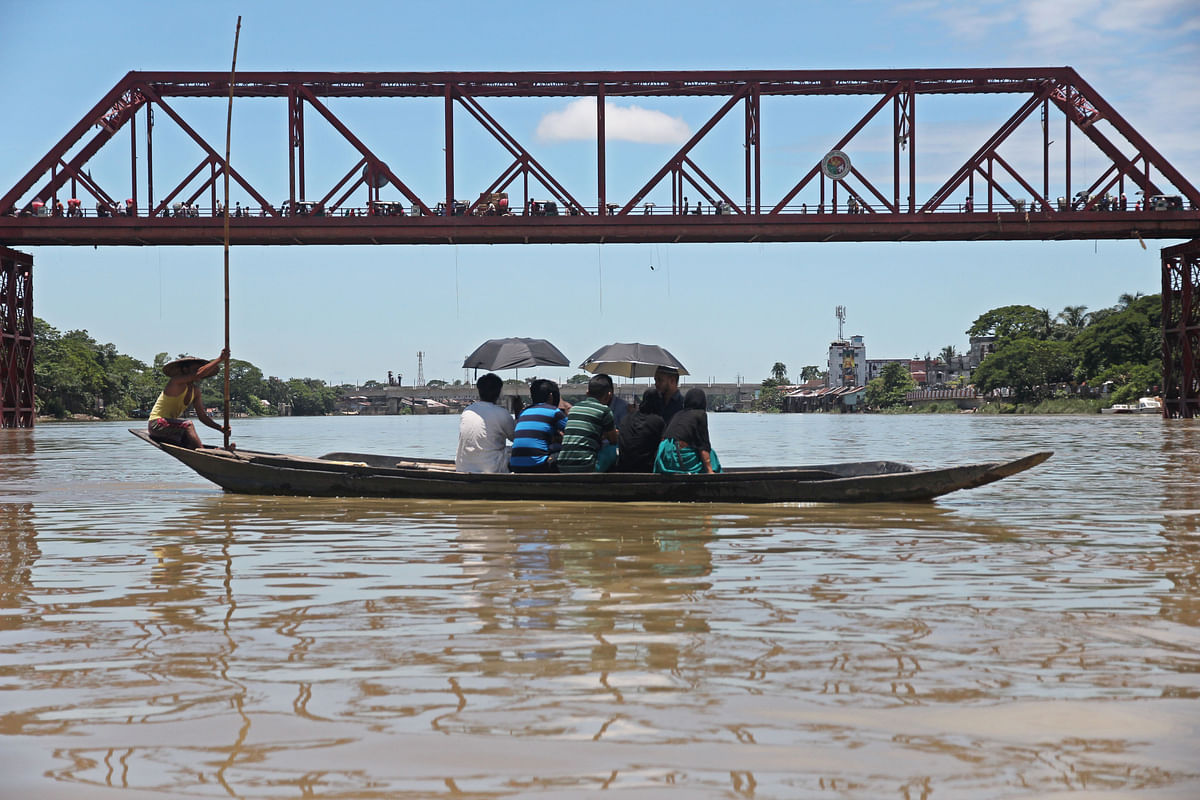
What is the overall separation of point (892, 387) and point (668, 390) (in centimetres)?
13077

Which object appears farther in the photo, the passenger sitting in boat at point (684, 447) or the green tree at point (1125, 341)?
the green tree at point (1125, 341)

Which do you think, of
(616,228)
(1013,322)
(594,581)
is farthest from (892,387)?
(594,581)

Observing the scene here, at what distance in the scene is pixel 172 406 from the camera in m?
14.2

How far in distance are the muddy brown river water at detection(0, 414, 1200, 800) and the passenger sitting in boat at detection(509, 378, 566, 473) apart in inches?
111

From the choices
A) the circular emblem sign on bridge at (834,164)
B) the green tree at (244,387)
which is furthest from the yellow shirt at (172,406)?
the green tree at (244,387)

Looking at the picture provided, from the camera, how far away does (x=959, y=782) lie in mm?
3299

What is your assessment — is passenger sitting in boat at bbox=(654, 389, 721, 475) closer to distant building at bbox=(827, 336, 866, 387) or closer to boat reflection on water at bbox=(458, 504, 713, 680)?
boat reflection on water at bbox=(458, 504, 713, 680)

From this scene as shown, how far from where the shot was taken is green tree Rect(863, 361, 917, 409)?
135000 mm

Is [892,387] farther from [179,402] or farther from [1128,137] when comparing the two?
[179,402]

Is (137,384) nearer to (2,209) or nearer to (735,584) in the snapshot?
(2,209)

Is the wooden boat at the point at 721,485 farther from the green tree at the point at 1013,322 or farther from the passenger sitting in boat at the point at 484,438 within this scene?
the green tree at the point at 1013,322

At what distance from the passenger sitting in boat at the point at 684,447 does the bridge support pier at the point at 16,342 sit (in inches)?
1556

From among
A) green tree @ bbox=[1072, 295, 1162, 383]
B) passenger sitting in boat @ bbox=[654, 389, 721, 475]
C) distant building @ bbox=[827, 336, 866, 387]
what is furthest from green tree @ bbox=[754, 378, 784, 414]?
passenger sitting in boat @ bbox=[654, 389, 721, 475]

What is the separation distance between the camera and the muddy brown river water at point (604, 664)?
341cm
